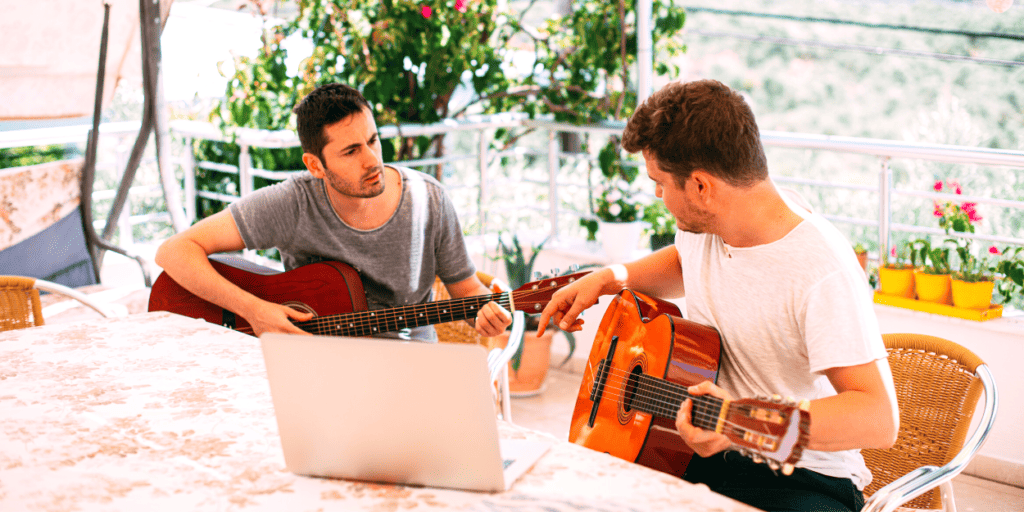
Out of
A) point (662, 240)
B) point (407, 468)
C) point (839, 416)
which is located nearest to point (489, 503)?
point (407, 468)

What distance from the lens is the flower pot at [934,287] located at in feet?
8.39

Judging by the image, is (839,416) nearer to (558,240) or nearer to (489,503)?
(489,503)

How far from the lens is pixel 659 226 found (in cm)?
334

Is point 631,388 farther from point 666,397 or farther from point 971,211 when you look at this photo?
point 971,211

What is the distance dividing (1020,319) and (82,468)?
256cm

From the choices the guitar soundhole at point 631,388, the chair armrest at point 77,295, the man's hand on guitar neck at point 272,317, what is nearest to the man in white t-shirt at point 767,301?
the guitar soundhole at point 631,388

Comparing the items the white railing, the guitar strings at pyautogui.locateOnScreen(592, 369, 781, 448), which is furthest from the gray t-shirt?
the white railing

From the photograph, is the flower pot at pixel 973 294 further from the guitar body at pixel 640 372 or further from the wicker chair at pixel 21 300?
the wicker chair at pixel 21 300

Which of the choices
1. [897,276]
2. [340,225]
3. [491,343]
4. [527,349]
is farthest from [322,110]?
[897,276]

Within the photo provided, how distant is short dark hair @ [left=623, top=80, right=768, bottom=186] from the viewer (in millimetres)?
1255

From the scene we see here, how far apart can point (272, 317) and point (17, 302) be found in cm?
72

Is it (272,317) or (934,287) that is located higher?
(272,317)

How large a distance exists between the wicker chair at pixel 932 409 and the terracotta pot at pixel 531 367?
69.3 inches

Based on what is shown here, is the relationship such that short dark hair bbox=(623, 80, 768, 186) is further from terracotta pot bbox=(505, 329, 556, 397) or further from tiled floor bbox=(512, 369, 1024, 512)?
terracotta pot bbox=(505, 329, 556, 397)
